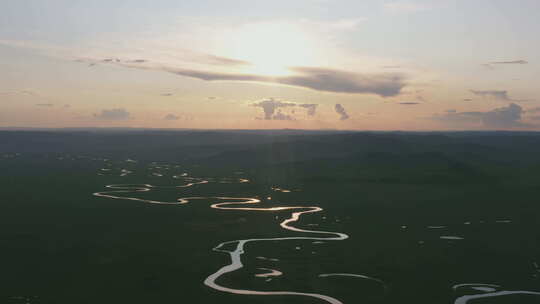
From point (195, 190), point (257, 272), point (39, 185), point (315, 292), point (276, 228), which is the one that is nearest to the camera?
point (315, 292)

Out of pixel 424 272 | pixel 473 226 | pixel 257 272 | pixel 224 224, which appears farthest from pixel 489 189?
pixel 257 272

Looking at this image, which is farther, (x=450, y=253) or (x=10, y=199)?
(x=10, y=199)

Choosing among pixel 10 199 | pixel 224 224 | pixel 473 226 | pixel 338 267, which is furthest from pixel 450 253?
pixel 10 199

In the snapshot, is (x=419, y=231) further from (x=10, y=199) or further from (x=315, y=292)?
(x=10, y=199)

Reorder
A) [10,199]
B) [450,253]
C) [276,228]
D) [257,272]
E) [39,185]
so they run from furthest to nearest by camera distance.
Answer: [39,185] < [10,199] < [276,228] < [450,253] < [257,272]

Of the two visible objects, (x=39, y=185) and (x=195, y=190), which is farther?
(x=39, y=185)

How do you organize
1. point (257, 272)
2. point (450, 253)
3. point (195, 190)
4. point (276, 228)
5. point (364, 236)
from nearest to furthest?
point (257, 272)
point (450, 253)
point (364, 236)
point (276, 228)
point (195, 190)

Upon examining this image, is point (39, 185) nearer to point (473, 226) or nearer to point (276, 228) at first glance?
point (276, 228)

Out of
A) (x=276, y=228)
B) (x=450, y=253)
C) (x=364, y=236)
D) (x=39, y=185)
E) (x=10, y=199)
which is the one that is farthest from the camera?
(x=39, y=185)
